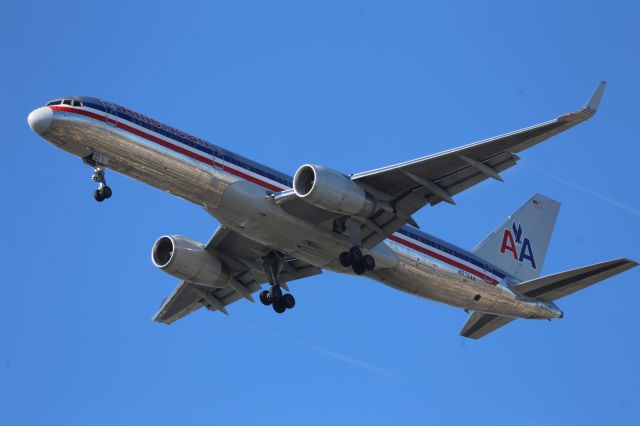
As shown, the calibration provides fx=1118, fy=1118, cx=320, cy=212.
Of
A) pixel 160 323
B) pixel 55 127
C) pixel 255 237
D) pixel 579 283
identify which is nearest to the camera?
pixel 55 127

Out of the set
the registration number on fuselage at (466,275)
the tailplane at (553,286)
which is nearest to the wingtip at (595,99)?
the tailplane at (553,286)

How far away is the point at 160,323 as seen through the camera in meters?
49.5

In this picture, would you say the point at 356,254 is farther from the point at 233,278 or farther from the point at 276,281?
the point at 233,278

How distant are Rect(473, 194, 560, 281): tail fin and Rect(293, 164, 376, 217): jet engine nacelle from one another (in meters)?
10.8

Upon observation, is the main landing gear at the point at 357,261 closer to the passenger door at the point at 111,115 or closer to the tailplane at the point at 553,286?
the tailplane at the point at 553,286

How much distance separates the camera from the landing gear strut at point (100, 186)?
3812 cm

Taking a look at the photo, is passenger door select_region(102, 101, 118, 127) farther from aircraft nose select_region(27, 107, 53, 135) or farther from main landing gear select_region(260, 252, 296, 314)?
main landing gear select_region(260, 252, 296, 314)

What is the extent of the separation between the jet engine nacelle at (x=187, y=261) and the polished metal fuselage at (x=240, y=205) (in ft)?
14.0

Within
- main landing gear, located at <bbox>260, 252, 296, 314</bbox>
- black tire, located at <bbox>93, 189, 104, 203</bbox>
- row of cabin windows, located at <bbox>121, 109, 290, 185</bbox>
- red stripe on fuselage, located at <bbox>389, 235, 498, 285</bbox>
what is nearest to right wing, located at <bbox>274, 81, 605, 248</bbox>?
row of cabin windows, located at <bbox>121, 109, 290, 185</bbox>

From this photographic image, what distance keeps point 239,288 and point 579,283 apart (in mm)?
13663

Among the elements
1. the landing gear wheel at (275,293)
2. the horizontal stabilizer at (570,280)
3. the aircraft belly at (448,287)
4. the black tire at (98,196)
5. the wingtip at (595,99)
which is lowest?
the black tire at (98,196)

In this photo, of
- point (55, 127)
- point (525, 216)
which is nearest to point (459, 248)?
point (525, 216)

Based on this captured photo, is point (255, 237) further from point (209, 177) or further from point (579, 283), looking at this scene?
point (579, 283)

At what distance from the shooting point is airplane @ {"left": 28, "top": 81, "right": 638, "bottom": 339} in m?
37.6
